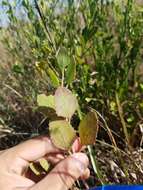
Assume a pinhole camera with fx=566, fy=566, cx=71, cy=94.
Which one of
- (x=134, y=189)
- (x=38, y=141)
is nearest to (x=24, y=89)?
(x=38, y=141)

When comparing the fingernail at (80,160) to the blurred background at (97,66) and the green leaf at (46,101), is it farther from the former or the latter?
the blurred background at (97,66)

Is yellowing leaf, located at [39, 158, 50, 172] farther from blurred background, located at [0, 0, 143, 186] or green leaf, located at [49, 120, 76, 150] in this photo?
blurred background, located at [0, 0, 143, 186]

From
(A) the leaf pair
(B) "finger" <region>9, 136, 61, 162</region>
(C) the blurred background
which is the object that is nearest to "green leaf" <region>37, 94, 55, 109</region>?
(A) the leaf pair

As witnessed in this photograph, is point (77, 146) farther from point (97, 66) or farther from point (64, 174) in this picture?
point (97, 66)

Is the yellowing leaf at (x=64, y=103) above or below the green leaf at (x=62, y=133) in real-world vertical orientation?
above

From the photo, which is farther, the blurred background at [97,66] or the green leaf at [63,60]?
the blurred background at [97,66]

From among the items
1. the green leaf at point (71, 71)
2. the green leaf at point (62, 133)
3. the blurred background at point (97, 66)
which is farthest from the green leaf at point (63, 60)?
the blurred background at point (97, 66)

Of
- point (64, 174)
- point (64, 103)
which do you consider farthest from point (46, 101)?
point (64, 174)
